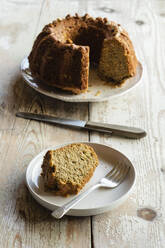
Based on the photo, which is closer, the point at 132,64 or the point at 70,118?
the point at 70,118

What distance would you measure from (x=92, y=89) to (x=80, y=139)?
1.16ft

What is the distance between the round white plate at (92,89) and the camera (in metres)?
1.76

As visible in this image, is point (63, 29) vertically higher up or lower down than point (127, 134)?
higher up

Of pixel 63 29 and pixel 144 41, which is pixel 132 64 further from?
pixel 144 41

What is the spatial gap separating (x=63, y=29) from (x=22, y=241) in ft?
3.86

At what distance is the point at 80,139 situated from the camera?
158 cm

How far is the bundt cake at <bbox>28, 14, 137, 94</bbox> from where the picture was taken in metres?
1.80

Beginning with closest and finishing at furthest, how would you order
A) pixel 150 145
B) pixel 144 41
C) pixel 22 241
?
pixel 22 241 < pixel 150 145 < pixel 144 41

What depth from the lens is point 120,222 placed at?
121cm

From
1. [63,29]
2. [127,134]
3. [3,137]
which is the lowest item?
[3,137]

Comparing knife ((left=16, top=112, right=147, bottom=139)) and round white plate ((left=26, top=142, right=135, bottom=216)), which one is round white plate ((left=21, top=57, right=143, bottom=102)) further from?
round white plate ((left=26, top=142, right=135, bottom=216))

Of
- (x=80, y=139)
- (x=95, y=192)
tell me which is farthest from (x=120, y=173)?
(x=80, y=139)

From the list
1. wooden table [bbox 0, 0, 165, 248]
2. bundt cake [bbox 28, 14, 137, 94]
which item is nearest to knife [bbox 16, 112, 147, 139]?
wooden table [bbox 0, 0, 165, 248]

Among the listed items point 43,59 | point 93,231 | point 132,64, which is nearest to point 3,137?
point 43,59
